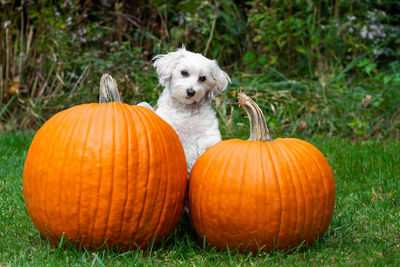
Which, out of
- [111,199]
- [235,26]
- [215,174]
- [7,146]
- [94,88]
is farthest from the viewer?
[235,26]

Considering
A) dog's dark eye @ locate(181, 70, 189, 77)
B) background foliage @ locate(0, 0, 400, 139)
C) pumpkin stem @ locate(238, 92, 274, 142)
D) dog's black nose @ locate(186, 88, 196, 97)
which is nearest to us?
pumpkin stem @ locate(238, 92, 274, 142)

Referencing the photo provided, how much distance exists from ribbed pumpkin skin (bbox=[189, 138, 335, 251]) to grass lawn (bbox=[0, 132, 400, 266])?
3.5 inches

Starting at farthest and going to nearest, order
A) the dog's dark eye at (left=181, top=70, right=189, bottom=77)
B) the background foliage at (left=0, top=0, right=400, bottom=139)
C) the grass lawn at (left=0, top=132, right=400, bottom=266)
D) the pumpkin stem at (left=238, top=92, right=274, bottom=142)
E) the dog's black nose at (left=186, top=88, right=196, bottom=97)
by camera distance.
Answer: the background foliage at (left=0, top=0, right=400, bottom=139), the dog's dark eye at (left=181, top=70, right=189, bottom=77), the dog's black nose at (left=186, top=88, right=196, bottom=97), the pumpkin stem at (left=238, top=92, right=274, bottom=142), the grass lawn at (left=0, top=132, right=400, bottom=266)

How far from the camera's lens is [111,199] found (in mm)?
2398

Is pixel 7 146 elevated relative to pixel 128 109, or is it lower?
lower

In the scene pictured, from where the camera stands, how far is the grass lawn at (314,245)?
A: 2383 millimetres

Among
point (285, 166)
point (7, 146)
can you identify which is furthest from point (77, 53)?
point (285, 166)

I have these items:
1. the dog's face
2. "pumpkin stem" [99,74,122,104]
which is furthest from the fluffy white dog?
"pumpkin stem" [99,74,122,104]

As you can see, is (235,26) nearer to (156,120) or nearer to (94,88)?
(94,88)

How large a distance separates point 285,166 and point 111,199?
925 mm

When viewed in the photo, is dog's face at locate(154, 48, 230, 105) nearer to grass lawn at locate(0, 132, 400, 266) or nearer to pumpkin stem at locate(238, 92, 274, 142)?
pumpkin stem at locate(238, 92, 274, 142)

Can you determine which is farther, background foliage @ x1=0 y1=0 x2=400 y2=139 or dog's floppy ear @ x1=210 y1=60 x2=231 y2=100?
background foliage @ x1=0 y1=0 x2=400 y2=139

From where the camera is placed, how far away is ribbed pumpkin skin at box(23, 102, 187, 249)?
239 centimetres

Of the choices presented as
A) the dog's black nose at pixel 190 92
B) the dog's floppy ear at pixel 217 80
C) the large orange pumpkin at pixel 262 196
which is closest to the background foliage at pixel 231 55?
the dog's floppy ear at pixel 217 80
